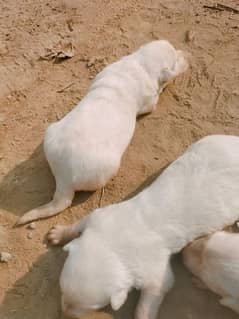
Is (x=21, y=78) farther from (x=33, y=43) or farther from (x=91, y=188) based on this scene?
(x=91, y=188)

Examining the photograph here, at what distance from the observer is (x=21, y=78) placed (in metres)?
5.54

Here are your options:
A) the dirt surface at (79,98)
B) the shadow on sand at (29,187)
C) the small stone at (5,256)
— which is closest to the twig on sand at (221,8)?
the dirt surface at (79,98)

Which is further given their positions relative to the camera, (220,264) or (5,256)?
(5,256)

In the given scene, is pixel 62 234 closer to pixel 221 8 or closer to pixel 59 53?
pixel 59 53

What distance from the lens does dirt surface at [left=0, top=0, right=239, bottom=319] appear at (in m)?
4.09

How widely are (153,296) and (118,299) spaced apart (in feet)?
0.95

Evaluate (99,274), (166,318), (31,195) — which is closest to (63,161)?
(31,195)

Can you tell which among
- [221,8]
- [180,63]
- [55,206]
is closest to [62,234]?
[55,206]

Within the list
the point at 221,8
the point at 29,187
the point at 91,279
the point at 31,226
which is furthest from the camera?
the point at 221,8

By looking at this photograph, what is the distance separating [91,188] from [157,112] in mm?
1147

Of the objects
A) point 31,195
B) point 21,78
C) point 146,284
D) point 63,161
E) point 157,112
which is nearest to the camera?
point 146,284

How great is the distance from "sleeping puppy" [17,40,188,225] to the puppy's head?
70 cm

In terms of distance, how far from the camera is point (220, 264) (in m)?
3.53

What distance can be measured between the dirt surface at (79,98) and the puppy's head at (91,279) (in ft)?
1.13
